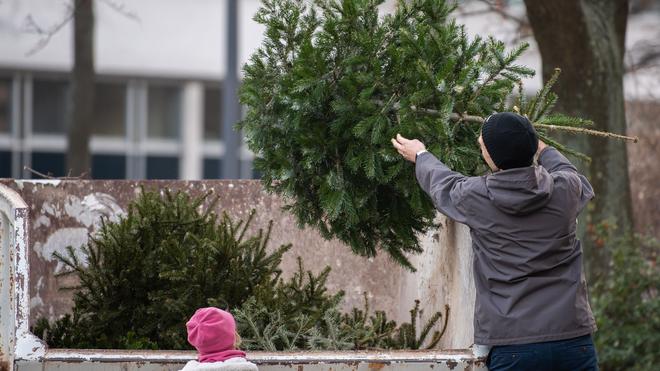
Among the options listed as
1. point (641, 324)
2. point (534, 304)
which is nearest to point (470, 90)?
point (534, 304)

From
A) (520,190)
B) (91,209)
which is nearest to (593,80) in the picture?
(91,209)

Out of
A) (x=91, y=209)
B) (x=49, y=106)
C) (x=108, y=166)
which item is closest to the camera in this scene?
(x=91, y=209)

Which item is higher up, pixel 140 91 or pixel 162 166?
pixel 140 91

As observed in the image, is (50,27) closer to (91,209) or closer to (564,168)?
(91,209)

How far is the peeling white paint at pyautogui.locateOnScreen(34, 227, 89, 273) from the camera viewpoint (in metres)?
5.57

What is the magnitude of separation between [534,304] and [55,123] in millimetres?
20777

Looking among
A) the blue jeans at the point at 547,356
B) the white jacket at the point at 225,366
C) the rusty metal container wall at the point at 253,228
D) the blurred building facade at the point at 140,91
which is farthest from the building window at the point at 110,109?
the blue jeans at the point at 547,356

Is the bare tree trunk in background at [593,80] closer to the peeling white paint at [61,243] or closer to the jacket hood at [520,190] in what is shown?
the peeling white paint at [61,243]

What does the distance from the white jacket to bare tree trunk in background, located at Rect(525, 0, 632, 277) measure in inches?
199

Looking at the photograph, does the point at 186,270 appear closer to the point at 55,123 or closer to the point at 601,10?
the point at 601,10

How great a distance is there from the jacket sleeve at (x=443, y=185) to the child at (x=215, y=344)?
844 mm

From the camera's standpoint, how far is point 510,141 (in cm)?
377

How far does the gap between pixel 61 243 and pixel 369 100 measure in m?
2.13

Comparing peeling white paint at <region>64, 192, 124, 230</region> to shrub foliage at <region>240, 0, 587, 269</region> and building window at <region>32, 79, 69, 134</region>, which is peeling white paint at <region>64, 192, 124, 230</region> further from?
building window at <region>32, 79, 69, 134</region>
